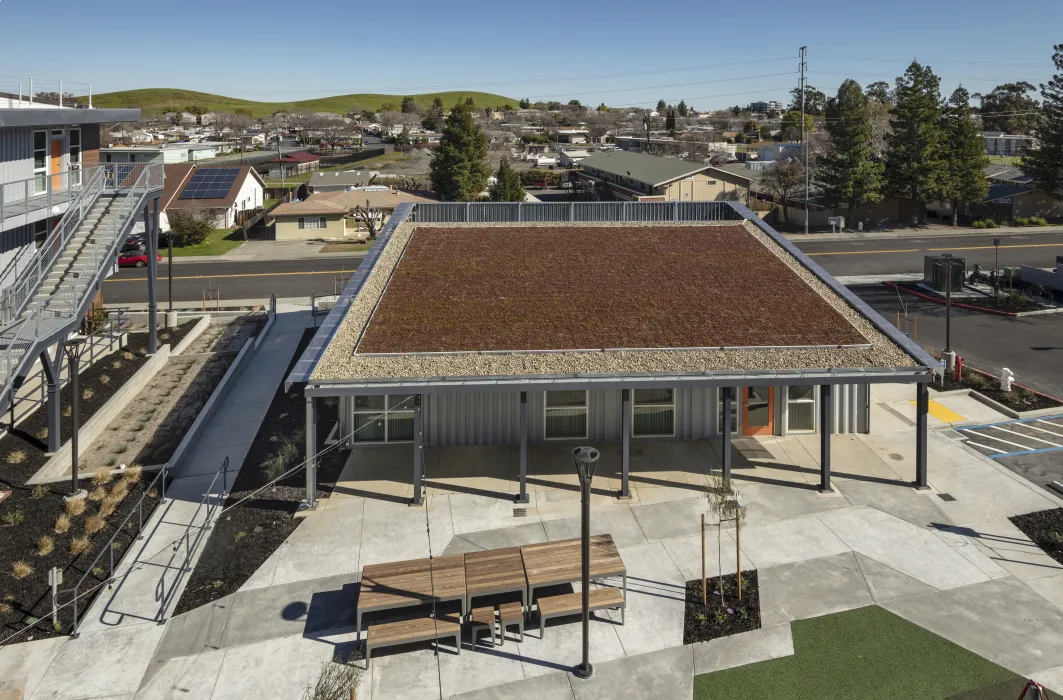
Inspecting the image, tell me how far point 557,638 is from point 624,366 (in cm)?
633

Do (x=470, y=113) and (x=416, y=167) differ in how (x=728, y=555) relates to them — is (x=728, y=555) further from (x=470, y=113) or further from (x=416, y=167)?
(x=416, y=167)

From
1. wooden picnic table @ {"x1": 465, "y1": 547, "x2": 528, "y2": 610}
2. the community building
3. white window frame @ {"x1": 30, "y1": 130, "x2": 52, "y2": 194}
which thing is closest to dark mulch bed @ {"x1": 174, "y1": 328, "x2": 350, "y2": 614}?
the community building

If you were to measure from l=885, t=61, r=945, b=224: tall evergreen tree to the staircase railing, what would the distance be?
182ft

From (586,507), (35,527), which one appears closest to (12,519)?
(35,527)

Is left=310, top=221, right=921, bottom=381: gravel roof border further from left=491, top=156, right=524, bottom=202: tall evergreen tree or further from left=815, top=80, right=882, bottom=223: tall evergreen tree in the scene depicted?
left=491, top=156, right=524, bottom=202: tall evergreen tree

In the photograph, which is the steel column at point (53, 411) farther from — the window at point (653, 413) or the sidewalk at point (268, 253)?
the sidewalk at point (268, 253)

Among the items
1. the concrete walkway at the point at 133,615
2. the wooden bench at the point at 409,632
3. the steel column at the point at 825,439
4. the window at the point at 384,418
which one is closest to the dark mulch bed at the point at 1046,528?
the steel column at the point at 825,439

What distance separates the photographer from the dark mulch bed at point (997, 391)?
22656mm

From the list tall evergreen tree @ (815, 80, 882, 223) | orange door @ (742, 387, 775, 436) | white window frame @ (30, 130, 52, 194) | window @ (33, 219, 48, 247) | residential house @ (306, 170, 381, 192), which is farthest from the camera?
residential house @ (306, 170, 381, 192)

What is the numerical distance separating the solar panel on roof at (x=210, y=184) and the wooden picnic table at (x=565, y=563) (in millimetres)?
57915

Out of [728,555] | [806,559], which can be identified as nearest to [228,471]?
[728,555]

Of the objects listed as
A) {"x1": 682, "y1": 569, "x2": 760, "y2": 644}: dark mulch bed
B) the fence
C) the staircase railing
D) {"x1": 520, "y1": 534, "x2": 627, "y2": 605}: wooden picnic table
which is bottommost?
{"x1": 682, "y1": 569, "x2": 760, "y2": 644}: dark mulch bed

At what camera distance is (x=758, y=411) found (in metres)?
20.3

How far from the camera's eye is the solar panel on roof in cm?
6212
